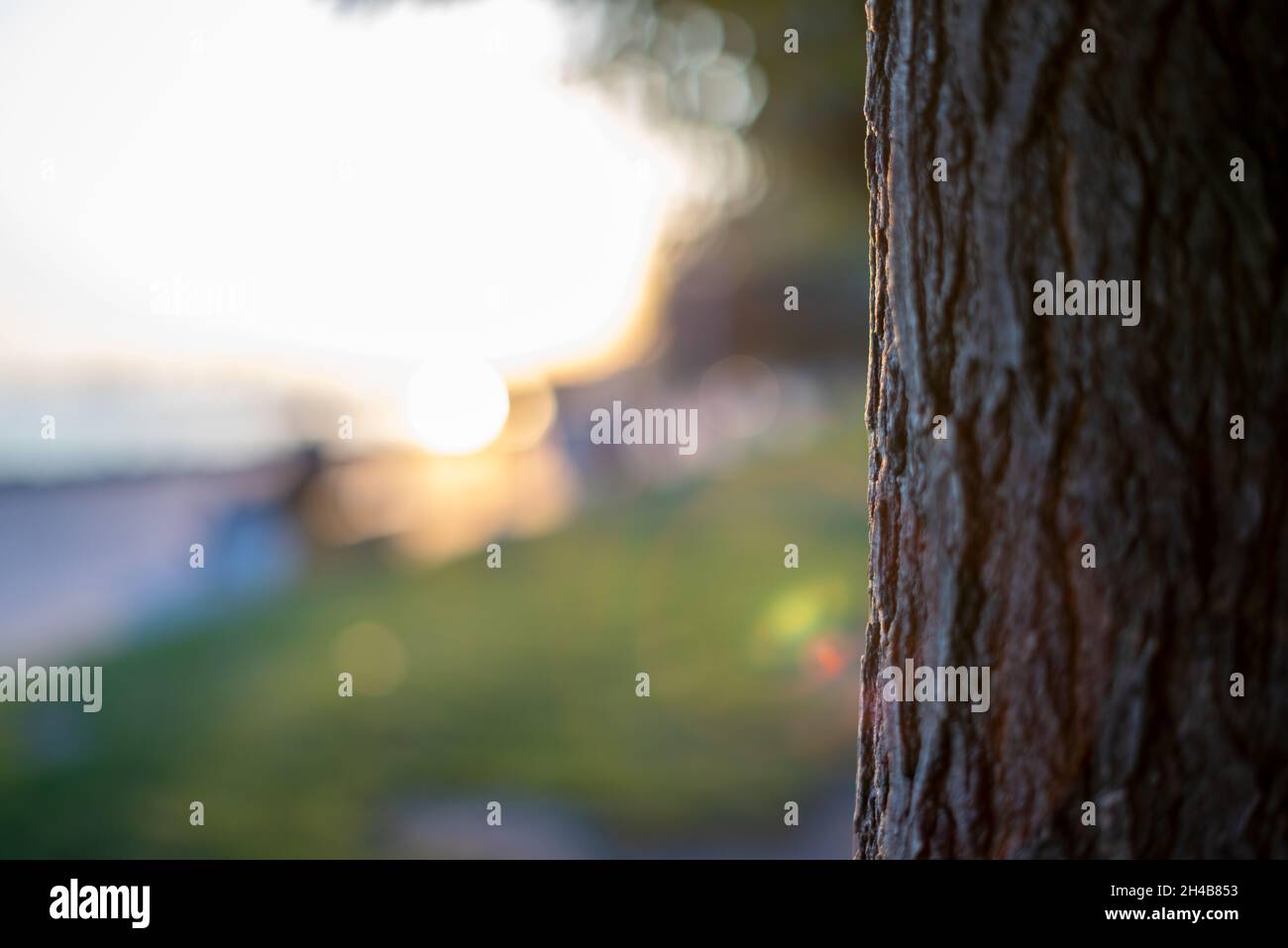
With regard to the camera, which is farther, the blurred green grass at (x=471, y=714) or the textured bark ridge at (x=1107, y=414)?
the blurred green grass at (x=471, y=714)

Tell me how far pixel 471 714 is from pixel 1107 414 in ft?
22.5

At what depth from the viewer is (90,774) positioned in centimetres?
730

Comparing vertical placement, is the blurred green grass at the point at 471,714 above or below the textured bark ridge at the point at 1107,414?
below

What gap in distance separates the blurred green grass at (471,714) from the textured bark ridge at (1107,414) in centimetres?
396

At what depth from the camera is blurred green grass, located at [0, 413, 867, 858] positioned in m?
6.15

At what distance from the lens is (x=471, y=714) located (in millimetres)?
7988

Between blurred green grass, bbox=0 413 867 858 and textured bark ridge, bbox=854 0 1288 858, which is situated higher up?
textured bark ridge, bbox=854 0 1288 858

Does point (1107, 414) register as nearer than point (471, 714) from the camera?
Yes

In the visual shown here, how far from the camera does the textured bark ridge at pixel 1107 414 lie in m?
1.78

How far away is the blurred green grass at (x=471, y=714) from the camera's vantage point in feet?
20.2

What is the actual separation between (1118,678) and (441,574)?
42.4 ft

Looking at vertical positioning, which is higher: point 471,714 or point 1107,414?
point 1107,414

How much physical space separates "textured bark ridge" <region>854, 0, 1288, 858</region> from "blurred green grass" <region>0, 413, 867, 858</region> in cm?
396
